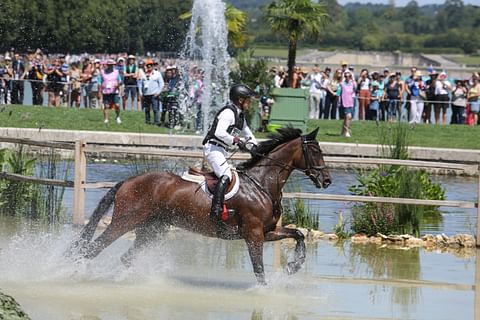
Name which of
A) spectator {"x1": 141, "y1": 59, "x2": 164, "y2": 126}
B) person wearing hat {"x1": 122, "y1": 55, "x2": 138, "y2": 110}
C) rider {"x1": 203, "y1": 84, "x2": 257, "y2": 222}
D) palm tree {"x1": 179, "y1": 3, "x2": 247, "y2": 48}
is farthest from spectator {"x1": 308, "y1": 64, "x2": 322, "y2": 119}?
rider {"x1": 203, "y1": 84, "x2": 257, "y2": 222}

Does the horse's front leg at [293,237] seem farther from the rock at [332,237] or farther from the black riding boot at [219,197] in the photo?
the rock at [332,237]

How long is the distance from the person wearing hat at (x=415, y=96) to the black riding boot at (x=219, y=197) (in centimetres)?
1994

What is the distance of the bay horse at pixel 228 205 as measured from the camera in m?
12.3

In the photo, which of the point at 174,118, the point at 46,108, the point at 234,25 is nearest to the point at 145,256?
the point at 174,118

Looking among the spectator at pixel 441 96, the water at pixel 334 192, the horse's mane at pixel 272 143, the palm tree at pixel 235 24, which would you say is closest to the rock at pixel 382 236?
the water at pixel 334 192

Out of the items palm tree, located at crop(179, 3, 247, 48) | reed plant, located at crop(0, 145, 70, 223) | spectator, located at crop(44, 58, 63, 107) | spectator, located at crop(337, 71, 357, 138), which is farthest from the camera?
palm tree, located at crop(179, 3, 247, 48)

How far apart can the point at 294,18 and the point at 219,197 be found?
2172cm

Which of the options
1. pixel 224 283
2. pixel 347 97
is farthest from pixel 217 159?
pixel 347 97

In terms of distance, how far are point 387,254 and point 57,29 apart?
57.5m

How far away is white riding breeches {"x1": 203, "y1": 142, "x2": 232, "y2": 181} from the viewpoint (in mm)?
12367

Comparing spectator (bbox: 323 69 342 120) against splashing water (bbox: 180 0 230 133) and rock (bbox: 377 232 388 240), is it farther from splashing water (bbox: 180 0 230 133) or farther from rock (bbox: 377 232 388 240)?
rock (bbox: 377 232 388 240)

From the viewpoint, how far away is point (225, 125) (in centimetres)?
1228

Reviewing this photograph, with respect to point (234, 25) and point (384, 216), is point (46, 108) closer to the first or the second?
point (234, 25)

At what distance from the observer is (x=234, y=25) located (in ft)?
119
